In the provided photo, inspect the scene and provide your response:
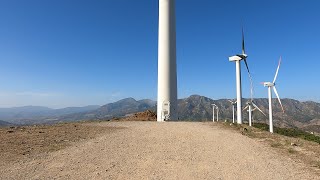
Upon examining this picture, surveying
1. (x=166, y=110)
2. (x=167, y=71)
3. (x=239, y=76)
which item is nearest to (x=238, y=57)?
(x=239, y=76)

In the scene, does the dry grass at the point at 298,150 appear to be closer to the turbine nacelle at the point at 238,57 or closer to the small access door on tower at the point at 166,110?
the small access door on tower at the point at 166,110

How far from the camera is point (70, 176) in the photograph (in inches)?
546

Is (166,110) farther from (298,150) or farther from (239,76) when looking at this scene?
(298,150)

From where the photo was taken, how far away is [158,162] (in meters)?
16.9

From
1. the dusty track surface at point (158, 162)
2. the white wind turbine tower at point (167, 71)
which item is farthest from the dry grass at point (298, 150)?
the white wind turbine tower at point (167, 71)

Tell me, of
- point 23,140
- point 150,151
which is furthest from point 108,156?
point 23,140

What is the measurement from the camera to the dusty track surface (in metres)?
14.2

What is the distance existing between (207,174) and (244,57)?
42.3 metres

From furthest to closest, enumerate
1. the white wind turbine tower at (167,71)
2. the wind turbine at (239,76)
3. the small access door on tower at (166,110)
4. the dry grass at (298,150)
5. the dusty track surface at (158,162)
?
the white wind turbine tower at (167,71) → the small access door on tower at (166,110) → the wind turbine at (239,76) → the dry grass at (298,150) → the dusty track surface at (158,162)

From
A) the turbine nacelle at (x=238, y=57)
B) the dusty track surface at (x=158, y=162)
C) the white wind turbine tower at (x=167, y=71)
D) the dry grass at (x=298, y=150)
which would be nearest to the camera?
the dusty track surface at (x=158, y=162)

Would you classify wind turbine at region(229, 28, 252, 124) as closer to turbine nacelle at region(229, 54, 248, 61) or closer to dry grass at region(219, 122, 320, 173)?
turbine nacelle at region(229, 54, 248, 61)

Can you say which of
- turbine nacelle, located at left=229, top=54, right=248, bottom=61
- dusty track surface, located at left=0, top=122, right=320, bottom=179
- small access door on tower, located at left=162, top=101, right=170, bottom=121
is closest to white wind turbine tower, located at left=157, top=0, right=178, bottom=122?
small access door on tower, located at left=162, top=101, right=170, bottom=121

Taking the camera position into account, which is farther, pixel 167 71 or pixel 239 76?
pixel 167 71

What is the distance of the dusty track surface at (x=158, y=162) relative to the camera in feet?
46.8
